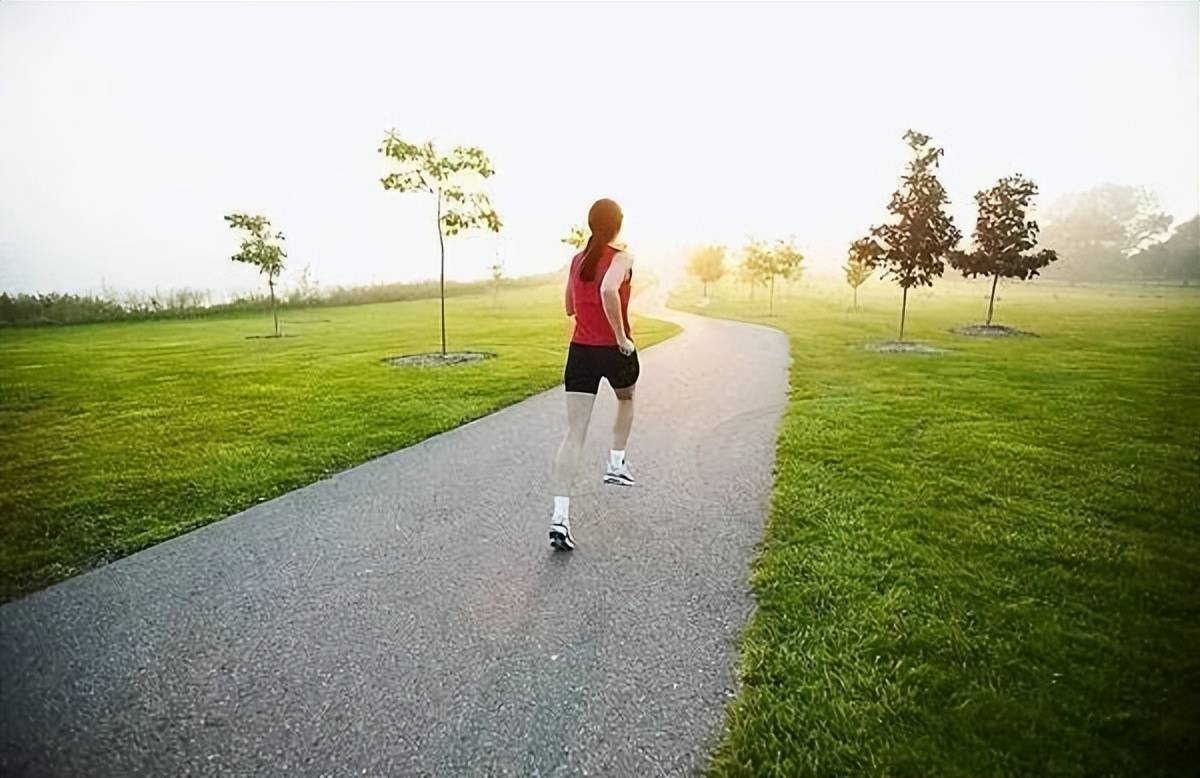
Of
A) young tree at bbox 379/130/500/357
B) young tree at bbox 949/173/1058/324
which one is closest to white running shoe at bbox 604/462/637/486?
young tree at bbox 379/130/500/357

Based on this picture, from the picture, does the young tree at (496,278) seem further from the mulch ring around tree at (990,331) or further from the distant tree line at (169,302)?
the mulch ring around tree at (990,331)

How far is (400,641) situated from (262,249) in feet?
48.3

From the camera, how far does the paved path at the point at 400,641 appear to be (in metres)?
2.19

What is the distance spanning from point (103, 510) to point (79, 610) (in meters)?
1.80

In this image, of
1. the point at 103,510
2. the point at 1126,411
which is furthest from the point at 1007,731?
the point at 1126,411

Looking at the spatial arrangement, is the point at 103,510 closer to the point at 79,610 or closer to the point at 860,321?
the point at 79,610

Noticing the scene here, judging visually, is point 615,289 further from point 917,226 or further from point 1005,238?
point 1005,238

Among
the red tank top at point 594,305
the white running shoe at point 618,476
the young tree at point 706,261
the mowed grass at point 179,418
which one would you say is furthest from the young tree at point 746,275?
the red tank top at point 594,305

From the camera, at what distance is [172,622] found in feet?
9.93

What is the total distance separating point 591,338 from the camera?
12.7ft

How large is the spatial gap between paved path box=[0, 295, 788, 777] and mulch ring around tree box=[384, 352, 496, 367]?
7.42 m

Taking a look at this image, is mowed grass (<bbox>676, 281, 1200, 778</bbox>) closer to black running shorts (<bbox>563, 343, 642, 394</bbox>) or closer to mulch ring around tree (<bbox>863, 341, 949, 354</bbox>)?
black running shorts (<bbox>563, 343, 642, 394</bbox>)

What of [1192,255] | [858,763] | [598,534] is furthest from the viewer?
[598,534]

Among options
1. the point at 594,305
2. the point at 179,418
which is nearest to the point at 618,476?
the point at 594,305
